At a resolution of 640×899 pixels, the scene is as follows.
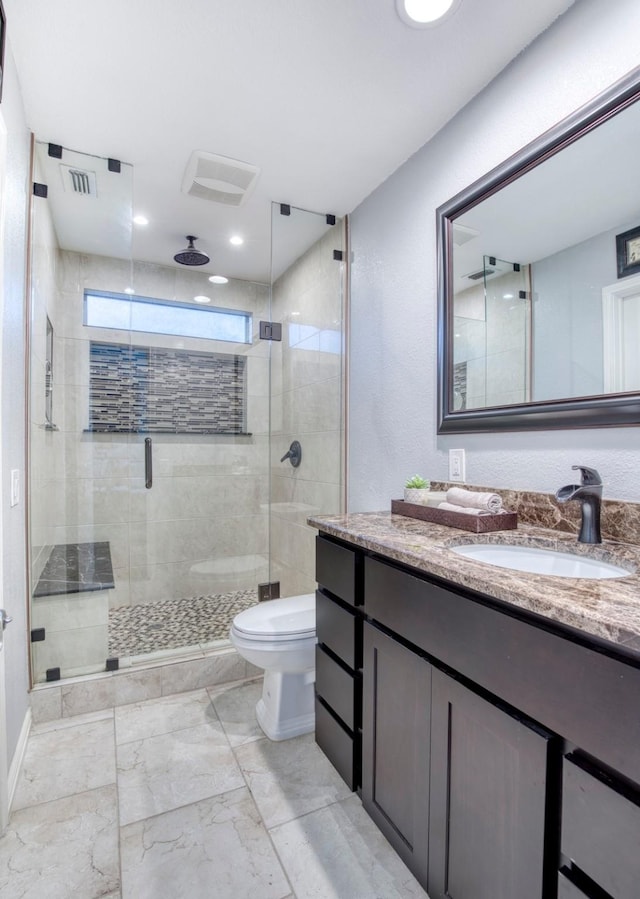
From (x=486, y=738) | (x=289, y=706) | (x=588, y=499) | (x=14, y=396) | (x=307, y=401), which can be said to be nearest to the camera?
(x=486, y=738)

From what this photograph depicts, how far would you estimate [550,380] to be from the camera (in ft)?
4.69

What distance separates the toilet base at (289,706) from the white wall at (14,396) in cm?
93

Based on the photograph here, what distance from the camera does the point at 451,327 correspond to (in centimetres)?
184

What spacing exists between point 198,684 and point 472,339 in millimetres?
2031

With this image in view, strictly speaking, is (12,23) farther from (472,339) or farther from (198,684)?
(198,684)

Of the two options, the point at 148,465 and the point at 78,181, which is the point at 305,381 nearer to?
the point at 148,465

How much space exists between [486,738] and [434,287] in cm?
163

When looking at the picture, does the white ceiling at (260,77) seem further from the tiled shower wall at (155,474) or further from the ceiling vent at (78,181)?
the tiled shower wall at (155,474)

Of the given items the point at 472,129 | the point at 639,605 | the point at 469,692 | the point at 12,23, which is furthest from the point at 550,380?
the point at 12,23

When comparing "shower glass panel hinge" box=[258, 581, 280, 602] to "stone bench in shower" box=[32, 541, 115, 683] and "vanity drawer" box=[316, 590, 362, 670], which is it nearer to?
"stone bench in shower" box=[32, 541, 115, 683]

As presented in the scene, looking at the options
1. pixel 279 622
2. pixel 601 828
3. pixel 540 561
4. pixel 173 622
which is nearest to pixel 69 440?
pixel 173 622

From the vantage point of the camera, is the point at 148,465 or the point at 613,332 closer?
the point at 613,332

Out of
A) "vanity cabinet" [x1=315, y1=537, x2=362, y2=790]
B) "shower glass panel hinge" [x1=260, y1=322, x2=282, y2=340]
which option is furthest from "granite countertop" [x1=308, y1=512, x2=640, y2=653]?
"shower glass panel hinge" [x1=260, y1=322, x2=282, y2=340]

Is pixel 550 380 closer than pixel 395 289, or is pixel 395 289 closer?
pixel 550 380
